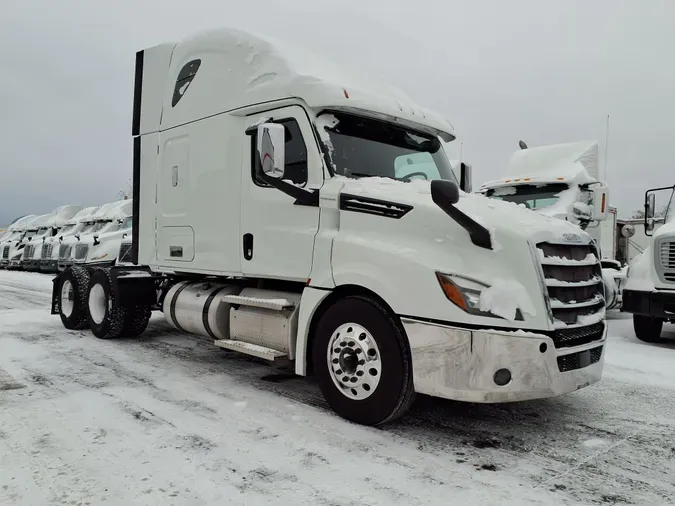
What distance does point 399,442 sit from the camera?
3721 mm

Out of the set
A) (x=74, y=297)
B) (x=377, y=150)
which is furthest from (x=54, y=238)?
(x=377, y=150)

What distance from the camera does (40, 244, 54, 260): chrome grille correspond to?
20.8 meters

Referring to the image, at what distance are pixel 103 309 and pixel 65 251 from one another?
13621 millimetres

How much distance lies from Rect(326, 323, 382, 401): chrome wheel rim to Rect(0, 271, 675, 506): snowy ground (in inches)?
11.4

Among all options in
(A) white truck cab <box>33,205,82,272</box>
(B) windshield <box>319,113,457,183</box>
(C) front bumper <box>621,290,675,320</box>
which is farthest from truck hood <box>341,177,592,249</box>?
(A) white truck cab <box>33,205,82,272</box>

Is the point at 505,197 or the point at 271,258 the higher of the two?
the point at 505,197

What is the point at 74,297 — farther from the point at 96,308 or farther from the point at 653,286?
the point at 653,286

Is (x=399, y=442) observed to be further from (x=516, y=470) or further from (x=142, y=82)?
(x=142, y=82)

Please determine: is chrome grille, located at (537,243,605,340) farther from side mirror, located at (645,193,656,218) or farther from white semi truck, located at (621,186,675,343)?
side mirror, located at (645,193,656,218)

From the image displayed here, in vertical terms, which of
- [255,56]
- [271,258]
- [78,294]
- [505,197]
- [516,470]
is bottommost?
[516,470]

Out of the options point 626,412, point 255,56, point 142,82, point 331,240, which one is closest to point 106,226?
point 142,82

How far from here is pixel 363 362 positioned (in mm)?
3963

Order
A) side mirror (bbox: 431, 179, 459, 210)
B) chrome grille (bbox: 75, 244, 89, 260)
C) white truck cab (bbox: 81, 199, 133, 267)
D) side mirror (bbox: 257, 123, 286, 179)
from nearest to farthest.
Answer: side mirror (bbox: 431, 179, 459, 210)
side mirror (bbox: 257, 123, 286, 179)
white truck cab (bbox: 81, 199, 133, 267)
chrome grille (bbox: 75, 244, 89, 260)

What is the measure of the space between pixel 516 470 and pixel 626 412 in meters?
1.80
